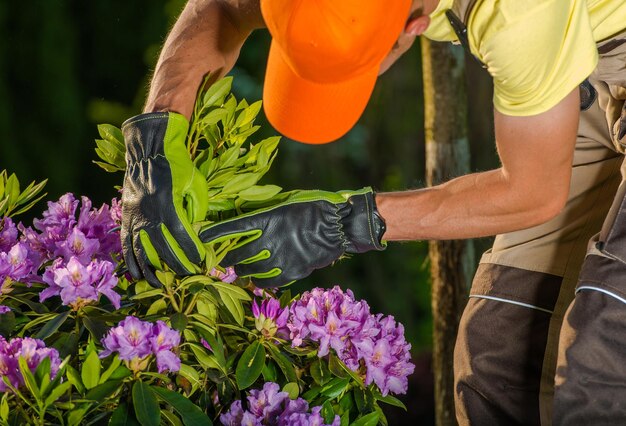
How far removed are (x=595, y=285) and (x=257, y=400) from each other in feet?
2.09

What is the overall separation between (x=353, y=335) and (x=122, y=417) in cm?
43

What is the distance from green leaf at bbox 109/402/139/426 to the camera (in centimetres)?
128

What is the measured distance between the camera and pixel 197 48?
175 centimetres

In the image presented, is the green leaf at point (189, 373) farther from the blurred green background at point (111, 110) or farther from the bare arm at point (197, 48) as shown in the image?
the blurred green background at point (111, 110)

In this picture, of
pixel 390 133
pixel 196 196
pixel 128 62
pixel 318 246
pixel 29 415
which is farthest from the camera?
pixel 390 133

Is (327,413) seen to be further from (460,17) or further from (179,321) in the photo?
(460,17)

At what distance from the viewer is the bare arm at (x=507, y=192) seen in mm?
1475

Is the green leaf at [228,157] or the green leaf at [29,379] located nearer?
the green leaf at [29,379]

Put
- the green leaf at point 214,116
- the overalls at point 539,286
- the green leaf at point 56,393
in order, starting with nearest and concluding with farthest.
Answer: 1. the green leaf at point 56,393
2. the green leaf at point 214,116
3. the overalls at point 539,286

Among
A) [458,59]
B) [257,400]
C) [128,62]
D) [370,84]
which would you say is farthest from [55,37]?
[257,400]

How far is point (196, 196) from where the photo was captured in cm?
142

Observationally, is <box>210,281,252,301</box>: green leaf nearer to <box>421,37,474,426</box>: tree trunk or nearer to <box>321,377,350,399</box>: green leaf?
<box>321,377,350,399</box>: green leaf

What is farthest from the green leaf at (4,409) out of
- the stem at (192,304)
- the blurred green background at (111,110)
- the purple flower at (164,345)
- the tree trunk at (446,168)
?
the blurred green background at (111,110)

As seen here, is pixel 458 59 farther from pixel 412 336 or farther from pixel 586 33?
pixel 412 336
